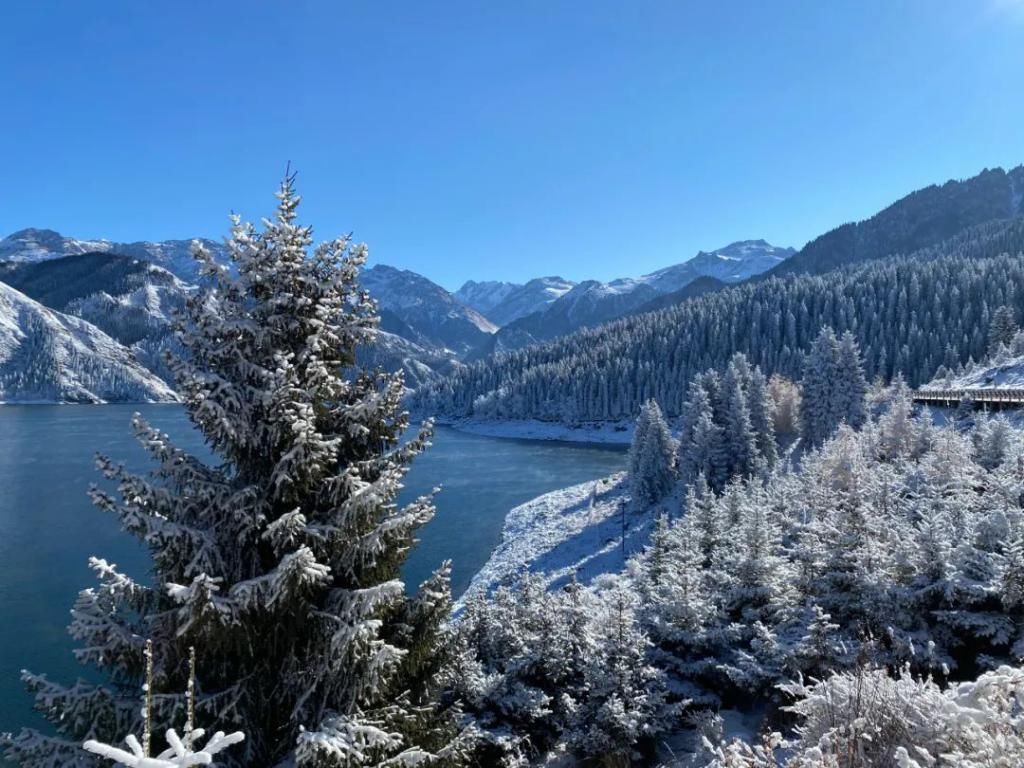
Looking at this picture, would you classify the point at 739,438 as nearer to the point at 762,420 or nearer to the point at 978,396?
the point at 762,420

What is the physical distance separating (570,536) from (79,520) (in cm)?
4069

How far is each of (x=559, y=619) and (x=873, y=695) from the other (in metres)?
9.28

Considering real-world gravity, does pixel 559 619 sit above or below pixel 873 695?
below

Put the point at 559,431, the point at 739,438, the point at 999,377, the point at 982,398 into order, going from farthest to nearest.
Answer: the point at 559,431, the point at 999,377, the point at 739,438, the point at 982,398

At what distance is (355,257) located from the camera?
28.3 ft

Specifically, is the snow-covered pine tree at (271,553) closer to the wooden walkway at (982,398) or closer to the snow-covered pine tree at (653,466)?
the snow-covered pine tree at (653,466)

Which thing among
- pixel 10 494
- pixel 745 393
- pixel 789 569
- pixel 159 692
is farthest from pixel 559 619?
pixel 10 494

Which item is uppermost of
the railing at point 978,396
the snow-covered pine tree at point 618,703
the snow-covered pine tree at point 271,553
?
the snow-covered pine tree at point 271,553

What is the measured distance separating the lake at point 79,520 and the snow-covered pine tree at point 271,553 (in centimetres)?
911

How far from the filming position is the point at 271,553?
26.0 feet

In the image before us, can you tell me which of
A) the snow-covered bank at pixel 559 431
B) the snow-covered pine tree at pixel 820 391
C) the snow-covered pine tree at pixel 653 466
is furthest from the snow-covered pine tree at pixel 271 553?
the snow-covered bank at pixel 559 431

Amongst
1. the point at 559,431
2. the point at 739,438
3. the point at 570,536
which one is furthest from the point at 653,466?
the point at 559,431

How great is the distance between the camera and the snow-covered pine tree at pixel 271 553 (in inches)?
274

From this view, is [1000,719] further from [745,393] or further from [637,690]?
[745,393]
